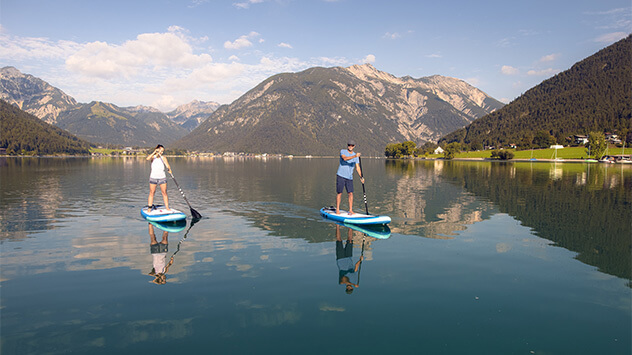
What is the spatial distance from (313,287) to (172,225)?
1293 centimetres

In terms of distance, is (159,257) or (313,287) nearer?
(313,287)

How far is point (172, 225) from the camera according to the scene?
20891 millimetres

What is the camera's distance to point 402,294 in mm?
10672

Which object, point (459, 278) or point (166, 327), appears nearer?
point (166, 327)

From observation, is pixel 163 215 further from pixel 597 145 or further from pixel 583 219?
pixel 597 145

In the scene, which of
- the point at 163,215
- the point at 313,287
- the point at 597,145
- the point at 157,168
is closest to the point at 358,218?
the point at 313,287

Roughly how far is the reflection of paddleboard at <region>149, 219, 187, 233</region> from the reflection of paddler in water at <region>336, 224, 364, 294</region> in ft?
30.0

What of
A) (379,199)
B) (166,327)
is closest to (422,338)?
(166,327)

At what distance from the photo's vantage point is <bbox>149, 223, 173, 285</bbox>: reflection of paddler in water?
1207 centimetres

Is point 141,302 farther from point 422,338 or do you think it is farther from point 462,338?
point 462,338

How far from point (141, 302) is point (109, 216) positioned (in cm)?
1620

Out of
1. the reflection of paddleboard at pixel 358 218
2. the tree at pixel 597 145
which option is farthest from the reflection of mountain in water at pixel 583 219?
the tree at pixel 597 145

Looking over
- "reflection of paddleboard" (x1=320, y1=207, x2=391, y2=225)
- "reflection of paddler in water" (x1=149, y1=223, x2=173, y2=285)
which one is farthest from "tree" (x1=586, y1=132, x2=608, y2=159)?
"reflection of paddler in water" (x1=149, y1=223, x2=173, y2=285)

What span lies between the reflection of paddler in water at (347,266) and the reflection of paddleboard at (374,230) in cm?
176
